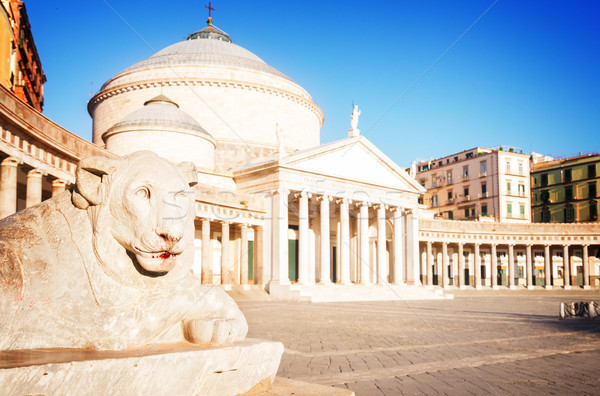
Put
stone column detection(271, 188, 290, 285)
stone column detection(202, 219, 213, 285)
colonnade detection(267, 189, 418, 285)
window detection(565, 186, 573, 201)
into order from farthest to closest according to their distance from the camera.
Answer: window detection(565, 186, 573, 201) < colonnade detection(267, 189, 418, 285) < stone column detection(271, 188, 290, 285) < stone column detection(202, 219, 213, 285)

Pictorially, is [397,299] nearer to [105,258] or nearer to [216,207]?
[216,207]

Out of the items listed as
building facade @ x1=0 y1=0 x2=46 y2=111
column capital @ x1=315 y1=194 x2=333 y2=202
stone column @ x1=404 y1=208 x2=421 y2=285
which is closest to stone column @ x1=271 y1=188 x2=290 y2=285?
column capital @ x1=315 y1=194 x2=333 y2=202

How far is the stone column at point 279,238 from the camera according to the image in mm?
34312

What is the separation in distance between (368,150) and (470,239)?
20103mm

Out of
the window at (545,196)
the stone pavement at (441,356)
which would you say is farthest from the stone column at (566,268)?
the stone pavement at (441,356)

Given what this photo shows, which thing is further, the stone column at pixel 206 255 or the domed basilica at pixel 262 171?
the domed basilica at pixel 262 171

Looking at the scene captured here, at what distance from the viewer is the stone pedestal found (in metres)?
3.18

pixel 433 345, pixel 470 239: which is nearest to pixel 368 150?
pixel 470 239

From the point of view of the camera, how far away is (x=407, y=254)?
Answer: 45.3m

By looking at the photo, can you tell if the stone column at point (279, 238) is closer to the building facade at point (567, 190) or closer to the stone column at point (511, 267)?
the stone column at point (511, 267)

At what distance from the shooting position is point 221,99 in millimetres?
46094

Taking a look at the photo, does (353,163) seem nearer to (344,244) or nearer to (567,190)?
(344,244)

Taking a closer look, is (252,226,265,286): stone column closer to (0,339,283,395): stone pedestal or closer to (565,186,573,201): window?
(0,339,283,395): stone pedestal

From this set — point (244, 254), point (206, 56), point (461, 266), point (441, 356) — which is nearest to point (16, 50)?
point (206, 56)
